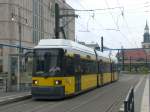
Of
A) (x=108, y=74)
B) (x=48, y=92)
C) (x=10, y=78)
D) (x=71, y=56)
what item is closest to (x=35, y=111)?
(x=48, y=92)

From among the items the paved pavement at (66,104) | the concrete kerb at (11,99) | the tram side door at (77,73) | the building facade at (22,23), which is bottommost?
the paved pavement at (66,104)

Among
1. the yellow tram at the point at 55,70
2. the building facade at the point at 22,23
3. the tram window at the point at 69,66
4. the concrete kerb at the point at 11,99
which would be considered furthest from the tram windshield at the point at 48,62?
the building facade at the point at 22,23

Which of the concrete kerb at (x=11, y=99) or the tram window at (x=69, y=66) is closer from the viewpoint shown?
the concrete kerb at (x=11, y=99)

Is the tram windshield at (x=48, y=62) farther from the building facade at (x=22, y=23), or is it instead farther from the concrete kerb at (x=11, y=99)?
the building facade at (x=22, y=23)

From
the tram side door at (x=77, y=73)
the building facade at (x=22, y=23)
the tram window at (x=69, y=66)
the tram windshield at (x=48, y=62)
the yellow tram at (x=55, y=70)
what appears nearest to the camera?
the yellow tram at (x=55, y=70)

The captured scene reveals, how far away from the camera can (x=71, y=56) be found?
27.8 meters

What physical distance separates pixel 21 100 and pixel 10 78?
5.87 meters

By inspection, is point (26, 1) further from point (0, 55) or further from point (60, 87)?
point (60, 87)

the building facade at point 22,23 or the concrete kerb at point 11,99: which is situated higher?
the building facade at point 22,23

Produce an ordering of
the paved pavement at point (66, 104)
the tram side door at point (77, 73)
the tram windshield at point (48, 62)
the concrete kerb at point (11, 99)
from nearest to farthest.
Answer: the paved pavement at point (66, 104), the concrete kerb at point (11, 99), the tram windshield at point (48, 62), the tram side door at point (77, 73)

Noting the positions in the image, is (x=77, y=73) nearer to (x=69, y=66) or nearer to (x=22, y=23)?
(x=69, y=66)

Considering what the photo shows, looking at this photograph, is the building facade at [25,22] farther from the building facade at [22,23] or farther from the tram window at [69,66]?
the tram window at [69,66]

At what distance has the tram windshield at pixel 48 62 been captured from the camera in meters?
26.1

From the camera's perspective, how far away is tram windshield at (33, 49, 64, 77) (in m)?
26.1
